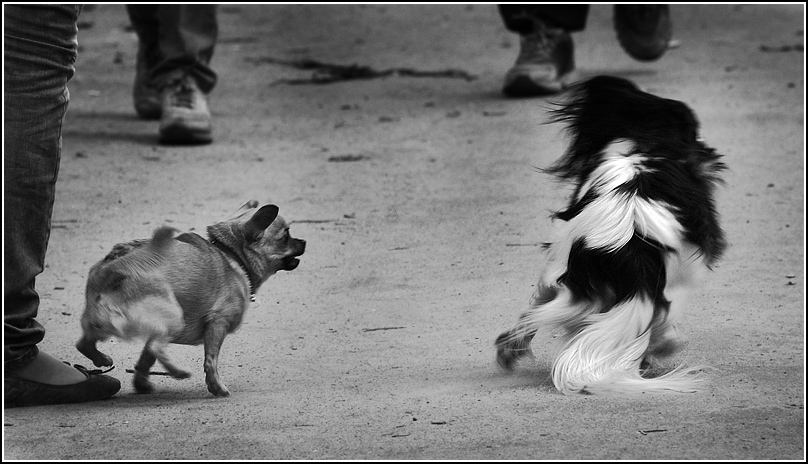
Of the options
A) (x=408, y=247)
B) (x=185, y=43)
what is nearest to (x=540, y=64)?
(x=185, y=43)

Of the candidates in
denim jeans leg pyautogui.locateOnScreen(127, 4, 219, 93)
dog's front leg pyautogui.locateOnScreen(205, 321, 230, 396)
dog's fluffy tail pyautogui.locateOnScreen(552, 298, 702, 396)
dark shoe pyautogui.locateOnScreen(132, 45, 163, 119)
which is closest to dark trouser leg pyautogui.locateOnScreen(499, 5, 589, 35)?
denim jeans leg pyautogui.locateOnScreen(127, 4, 219, 93)

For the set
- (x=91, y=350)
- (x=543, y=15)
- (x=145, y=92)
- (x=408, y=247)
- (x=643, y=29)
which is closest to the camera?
(x=91, y=350)

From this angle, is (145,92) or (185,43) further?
(145,92)

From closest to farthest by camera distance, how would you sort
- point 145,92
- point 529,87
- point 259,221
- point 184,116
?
point 259,221
point 184,116
point 145,92
point 529,87

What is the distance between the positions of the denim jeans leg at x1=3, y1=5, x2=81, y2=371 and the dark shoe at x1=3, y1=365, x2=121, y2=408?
0.14 meters

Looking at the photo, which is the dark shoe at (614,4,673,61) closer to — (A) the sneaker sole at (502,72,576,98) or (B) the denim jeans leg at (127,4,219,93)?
(A) the sneaker sole at (502,72,576,98)

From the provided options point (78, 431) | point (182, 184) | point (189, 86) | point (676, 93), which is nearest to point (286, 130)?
point (189, 86)

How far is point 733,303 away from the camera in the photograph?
4.14 m

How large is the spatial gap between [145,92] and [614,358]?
5.04 meters

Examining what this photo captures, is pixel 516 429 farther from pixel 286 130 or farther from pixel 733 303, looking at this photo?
pixel 286 130

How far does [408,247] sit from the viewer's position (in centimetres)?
498

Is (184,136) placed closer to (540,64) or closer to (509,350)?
(540,64)

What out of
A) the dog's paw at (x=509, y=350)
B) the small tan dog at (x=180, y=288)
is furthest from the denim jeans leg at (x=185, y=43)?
the dog's paw at (x=509, y=350)

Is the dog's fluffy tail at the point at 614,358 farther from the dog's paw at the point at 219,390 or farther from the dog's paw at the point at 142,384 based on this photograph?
the dog's paw at the point at 142,384
